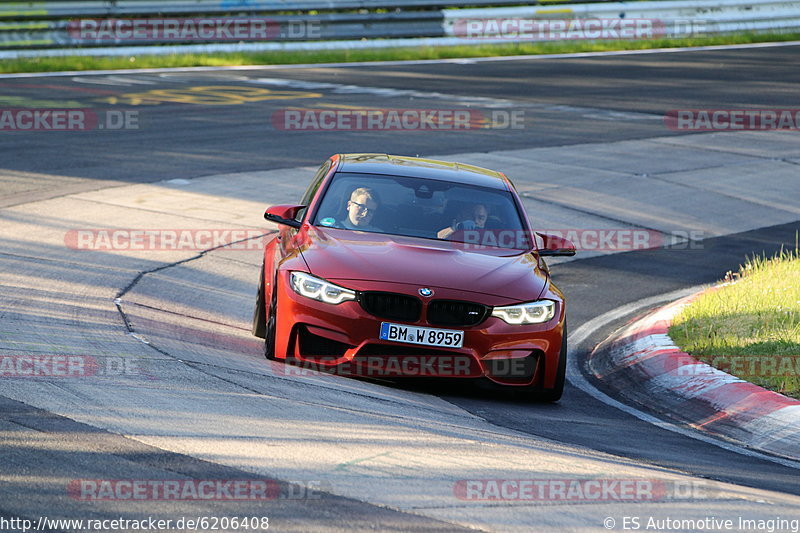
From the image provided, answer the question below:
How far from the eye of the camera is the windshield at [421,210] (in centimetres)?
900

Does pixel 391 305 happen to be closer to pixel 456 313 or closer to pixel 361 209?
pixel 456 313

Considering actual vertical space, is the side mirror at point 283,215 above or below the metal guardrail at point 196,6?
below

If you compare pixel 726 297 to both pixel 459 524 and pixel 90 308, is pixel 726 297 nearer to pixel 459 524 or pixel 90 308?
pixel 90 308

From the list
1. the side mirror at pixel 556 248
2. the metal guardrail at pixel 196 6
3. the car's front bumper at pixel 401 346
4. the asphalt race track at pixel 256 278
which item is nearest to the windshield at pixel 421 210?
the side mirror at pixel 556 248

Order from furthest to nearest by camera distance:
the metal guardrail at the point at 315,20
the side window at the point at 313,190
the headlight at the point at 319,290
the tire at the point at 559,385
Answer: the metal guardrail at the point at 315,20 → the side window at the point at 313,190 → the tire at the point at 559,385 → the headlight at the point at 319,290

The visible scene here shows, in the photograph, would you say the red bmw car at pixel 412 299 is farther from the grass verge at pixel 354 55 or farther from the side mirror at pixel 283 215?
the grass verge at pixel 354 55

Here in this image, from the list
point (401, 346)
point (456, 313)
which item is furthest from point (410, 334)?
point (456, 313)

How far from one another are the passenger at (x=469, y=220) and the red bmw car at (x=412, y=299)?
1 cm

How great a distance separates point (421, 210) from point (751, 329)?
2.99 m

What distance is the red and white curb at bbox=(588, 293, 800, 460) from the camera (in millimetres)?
7672

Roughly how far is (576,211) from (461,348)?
318 inches

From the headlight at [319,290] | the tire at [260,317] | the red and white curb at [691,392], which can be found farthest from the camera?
the tire at [260,317]

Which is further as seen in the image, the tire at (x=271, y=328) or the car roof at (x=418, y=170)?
the car roof at (x=418, y=170)

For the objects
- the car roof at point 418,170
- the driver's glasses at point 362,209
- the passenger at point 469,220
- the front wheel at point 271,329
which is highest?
the car roof at point 418,170
